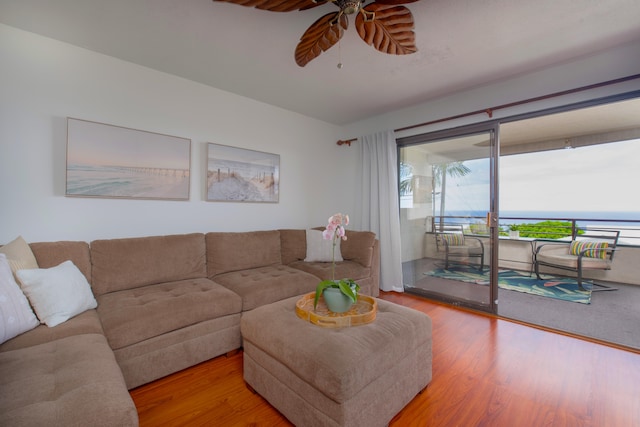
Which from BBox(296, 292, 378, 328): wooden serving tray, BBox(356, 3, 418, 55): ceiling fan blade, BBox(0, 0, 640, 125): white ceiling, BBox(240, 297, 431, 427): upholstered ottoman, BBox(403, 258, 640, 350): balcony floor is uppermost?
BBox(0, 0, 640, 125): white ceiling

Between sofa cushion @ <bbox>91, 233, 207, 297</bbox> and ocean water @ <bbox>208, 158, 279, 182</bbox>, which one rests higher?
ocean water @ <bbox>208, 158, 279, 182</bbox>

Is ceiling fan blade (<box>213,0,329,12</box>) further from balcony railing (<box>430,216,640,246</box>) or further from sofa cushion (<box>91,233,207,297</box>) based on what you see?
balcony railing (<box>430,216,640,246</box>)

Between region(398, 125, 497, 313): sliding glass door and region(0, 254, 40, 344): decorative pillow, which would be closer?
region(0, 254, 40, 344): decorative pillow

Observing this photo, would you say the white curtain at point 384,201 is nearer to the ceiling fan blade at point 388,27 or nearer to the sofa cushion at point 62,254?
the ceiling fan blade at point 388,27

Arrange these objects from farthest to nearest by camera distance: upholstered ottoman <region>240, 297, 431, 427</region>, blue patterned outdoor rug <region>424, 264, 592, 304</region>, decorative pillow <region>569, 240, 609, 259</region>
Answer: decorative pillow <region>569, 240, 609, 259</region> < blue patterned outdoor rug <region>424, 264, 592, 304</region> < upholstered ottoman <region>240, 297, 431, 427</region>

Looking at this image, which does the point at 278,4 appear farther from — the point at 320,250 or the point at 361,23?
the point at 320,250

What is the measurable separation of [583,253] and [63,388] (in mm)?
5428

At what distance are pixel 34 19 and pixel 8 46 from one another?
31cm

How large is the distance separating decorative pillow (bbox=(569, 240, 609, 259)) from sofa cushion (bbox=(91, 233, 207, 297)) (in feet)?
16.3

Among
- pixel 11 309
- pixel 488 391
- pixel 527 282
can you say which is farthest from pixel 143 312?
pixel 527 282

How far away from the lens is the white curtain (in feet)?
11.6

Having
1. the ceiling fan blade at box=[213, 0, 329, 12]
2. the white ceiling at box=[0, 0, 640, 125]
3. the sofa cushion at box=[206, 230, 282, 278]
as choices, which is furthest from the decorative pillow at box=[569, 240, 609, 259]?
the ceiling fan blade at box=[213, 0, 329, 12]

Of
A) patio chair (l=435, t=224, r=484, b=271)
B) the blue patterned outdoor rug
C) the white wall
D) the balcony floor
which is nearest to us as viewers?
the white wall

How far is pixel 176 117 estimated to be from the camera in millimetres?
2678
